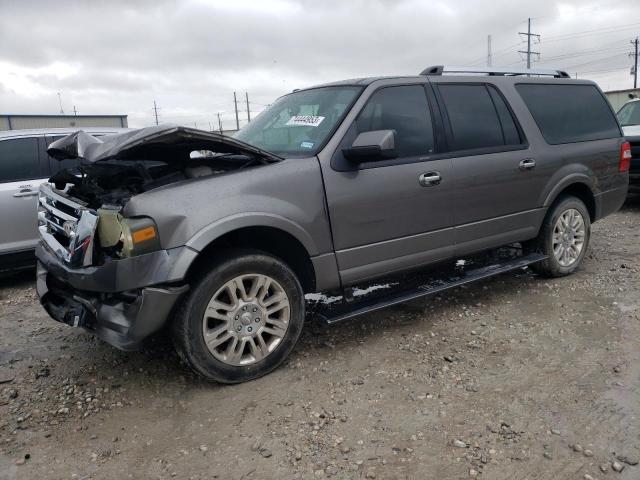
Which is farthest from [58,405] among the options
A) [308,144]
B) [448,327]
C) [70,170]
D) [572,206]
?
[572,206]

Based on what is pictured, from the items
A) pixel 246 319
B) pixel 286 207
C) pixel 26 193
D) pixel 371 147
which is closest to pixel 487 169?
pixel 371 147

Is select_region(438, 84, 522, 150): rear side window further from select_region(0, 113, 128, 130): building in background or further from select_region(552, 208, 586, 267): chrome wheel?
select_region(0, 113, 128, 130): building in background

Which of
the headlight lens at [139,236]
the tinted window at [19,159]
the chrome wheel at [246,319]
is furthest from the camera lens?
the tinted window at [19,159]

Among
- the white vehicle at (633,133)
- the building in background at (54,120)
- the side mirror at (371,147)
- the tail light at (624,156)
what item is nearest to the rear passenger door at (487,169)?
the side mirror at (371,147)

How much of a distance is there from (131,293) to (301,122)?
1778mm

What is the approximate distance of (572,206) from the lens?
4.95m

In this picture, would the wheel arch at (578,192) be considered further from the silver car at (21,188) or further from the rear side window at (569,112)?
the silver car at (21,188)

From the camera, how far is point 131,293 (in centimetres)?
287

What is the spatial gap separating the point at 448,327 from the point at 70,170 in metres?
3.04

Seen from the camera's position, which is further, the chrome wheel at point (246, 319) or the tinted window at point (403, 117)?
the tinted window at point (403, 117)

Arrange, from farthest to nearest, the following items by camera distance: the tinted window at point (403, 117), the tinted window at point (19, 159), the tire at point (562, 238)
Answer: the tinted window at point (19, 159) → the tire at point (562, 238) → the tinted window at point (403, 117)

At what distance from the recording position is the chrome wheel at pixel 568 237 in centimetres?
491

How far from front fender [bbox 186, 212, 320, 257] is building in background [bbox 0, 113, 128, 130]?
2780 cm

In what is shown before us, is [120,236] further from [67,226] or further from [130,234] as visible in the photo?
[67,226]
